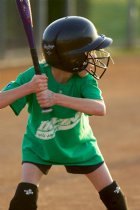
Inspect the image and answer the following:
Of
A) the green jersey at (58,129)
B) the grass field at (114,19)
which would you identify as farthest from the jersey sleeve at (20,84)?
the grass field at (114,19)

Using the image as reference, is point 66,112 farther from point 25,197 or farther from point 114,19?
point 114,19

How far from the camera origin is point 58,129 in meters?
5.51

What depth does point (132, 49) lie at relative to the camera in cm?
1877

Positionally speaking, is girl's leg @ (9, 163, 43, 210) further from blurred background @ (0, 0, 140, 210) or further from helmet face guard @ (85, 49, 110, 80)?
blurred background @ (0, 0, 140, 210)

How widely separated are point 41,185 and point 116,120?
3.80 m

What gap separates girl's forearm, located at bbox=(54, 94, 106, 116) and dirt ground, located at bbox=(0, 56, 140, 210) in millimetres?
1552

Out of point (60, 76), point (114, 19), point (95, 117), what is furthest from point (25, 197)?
point (114, 19)

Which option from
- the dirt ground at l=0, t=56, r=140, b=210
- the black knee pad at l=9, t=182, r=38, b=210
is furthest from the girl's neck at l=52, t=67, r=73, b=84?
the dirt ground at l=0, t=56, r=140, b=210

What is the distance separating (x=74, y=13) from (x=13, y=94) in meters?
12.5

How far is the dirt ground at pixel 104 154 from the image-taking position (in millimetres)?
7066

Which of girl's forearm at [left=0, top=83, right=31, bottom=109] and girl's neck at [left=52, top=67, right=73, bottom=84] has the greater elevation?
girl's forearm at [left=0, top=83, right=31, bottom=109]

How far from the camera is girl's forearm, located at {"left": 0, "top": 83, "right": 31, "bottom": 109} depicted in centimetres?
526

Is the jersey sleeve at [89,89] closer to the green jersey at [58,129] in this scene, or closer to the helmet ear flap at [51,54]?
the green jersey at [58,129]

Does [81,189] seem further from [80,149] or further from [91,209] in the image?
[80,149]
